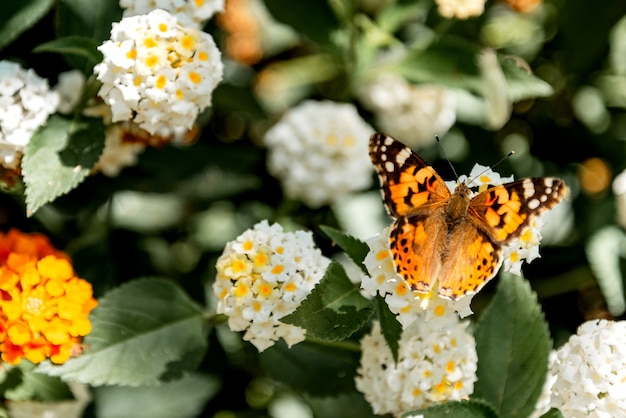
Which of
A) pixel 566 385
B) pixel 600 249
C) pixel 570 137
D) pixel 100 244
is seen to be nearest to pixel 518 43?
pixel 570 137

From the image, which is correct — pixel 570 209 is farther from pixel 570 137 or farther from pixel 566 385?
pixel 566 385

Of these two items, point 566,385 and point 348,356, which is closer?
point 566,385

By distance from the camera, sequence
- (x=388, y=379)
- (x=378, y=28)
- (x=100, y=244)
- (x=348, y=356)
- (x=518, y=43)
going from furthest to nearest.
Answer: (x=518, y=43) → (x=378, y=28) → (x=100, y=244) → (x=348, y=356) → (x=388, y=379)

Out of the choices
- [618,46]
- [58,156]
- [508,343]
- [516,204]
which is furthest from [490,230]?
[618,46]

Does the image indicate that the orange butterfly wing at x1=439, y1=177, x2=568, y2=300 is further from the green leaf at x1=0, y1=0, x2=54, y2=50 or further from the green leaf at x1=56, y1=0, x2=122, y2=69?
the green leaf at x1=0, y1=0, x2=54, y2=50

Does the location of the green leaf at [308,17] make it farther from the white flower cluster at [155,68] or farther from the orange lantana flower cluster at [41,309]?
the orange lantana flower cluster at [41,309]

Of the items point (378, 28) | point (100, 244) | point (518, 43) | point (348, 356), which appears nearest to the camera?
point (348, 356)

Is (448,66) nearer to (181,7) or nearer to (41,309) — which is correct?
(181,7)

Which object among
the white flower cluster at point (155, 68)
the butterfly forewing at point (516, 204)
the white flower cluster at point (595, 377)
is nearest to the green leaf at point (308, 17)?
the white flower cluster at point (155, 68)
